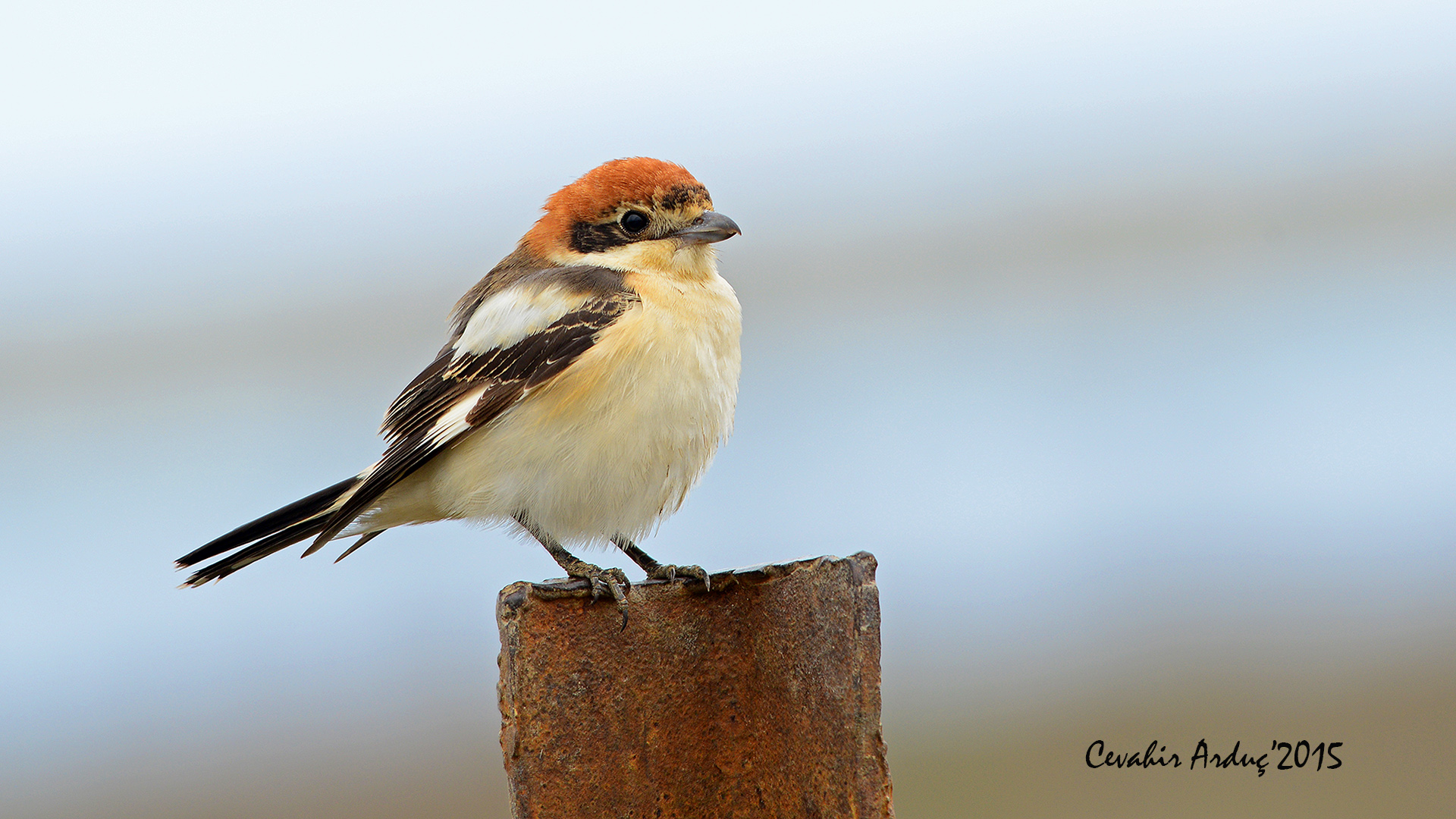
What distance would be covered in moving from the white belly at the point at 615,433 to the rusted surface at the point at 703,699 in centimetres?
133

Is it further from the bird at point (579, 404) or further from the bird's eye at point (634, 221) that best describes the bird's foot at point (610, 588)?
the bird's eye at point (634, 221)

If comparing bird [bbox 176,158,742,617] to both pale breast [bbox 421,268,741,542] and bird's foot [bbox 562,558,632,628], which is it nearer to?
pale breast [bbox 421,268,741,542]

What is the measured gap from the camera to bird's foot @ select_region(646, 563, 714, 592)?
6.55 ft

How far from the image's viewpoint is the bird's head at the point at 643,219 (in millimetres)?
3740

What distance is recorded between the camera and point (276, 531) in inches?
137

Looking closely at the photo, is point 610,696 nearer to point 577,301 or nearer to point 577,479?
point 577,479

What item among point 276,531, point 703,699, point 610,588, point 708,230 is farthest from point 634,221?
point 703,699

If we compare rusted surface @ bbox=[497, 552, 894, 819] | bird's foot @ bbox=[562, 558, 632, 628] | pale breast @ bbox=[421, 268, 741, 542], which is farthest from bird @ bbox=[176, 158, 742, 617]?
rusted surface @ bbox=[497, 552, 894, 819]

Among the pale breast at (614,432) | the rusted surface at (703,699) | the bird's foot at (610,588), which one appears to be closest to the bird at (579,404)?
the pale breast at (614,432)

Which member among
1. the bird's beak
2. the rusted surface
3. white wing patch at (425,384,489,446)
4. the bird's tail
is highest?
the bird's beak

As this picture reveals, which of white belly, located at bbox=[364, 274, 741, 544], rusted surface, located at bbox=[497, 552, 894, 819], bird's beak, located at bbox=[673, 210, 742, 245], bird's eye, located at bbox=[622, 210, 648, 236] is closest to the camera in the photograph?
rusted surface, located at bbox=[497, 552, 894, 819]

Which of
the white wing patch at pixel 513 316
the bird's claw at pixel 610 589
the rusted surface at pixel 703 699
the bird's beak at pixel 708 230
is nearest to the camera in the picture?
the rusted surface at pixel 703 699

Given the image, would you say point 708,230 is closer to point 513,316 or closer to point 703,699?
point 513,316

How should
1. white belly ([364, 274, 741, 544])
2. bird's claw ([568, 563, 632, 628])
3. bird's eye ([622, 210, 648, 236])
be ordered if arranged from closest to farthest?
bird's claw ([568, 563, 632, 628]) < white belly ([364, 274, 741, 544]) < bird's eye ([622, 210, 648, 236])
